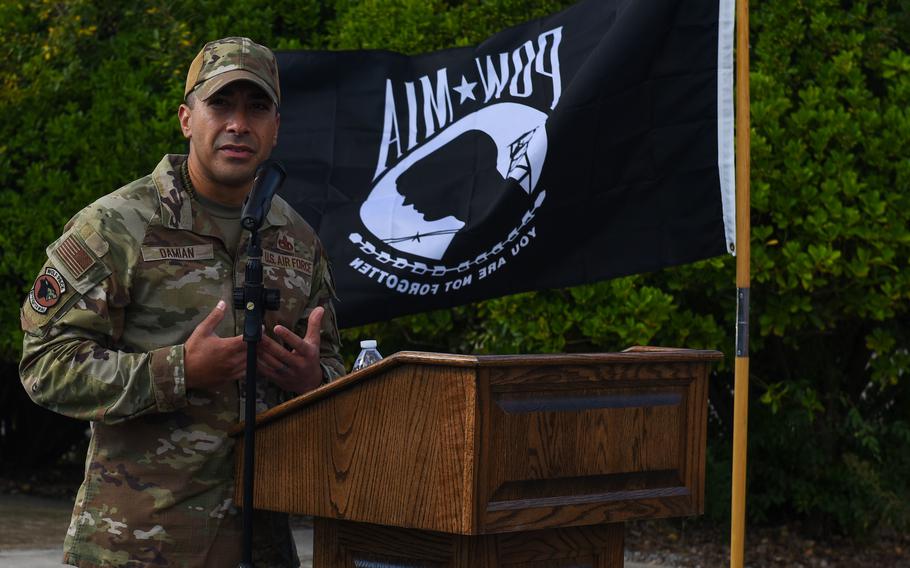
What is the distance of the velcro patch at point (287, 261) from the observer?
3391mm

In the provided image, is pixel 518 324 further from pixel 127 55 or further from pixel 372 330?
pixel 127 55

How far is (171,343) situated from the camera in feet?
10.4

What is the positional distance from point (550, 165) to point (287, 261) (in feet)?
6.83

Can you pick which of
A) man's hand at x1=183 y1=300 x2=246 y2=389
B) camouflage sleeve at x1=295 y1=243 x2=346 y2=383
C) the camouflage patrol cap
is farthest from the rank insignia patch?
camouflage sleeve at x1=295 y1=243 x2=346 y2=383

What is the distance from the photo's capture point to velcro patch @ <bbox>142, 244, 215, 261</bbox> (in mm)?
3170

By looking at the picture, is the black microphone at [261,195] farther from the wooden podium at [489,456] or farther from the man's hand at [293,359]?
the wooden podium at [489,456]

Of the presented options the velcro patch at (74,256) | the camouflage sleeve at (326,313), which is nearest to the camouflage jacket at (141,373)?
the velcro patch at (74,256)

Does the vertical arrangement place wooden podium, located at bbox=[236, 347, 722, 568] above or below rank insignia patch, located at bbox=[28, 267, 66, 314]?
below

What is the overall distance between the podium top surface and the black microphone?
0.39 m

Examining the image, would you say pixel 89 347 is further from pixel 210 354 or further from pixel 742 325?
pixel 742 325

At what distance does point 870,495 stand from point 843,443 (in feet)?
1.72

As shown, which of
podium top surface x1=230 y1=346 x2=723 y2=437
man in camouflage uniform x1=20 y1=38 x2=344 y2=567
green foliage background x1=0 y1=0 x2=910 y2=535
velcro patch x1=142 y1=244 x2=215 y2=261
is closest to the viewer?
podium top surface x1=230 y1=346 x2=723 y2=437

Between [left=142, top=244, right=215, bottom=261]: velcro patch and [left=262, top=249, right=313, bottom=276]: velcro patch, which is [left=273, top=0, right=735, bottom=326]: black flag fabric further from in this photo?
[left=142, top=244, right=215, bottom=261]: velcro patch

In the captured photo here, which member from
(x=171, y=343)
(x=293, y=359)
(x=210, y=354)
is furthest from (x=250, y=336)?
(x=171, y=343)
